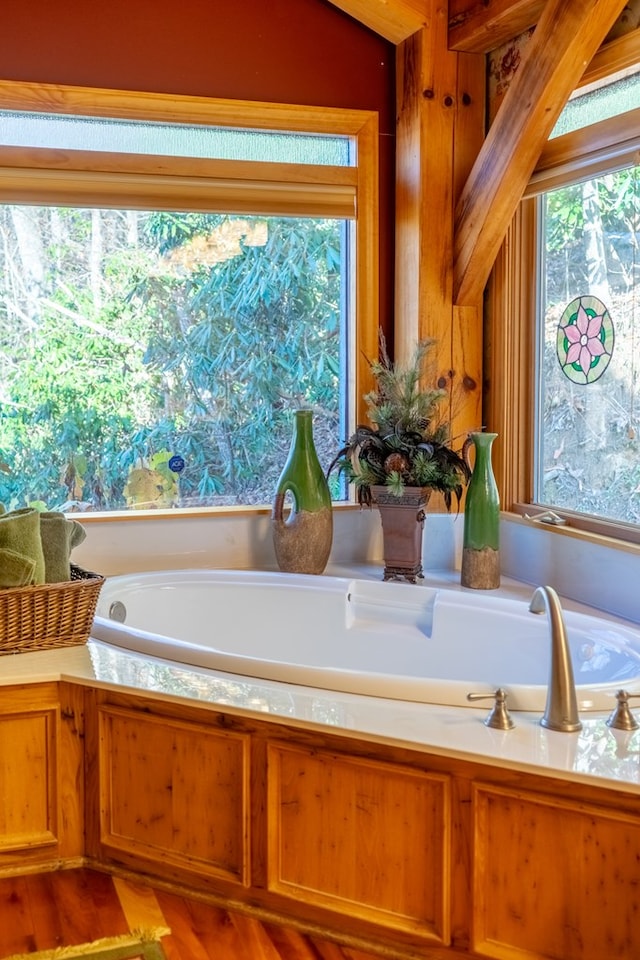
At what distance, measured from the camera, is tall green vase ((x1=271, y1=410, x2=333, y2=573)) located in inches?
133

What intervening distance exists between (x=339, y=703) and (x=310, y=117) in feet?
7.20

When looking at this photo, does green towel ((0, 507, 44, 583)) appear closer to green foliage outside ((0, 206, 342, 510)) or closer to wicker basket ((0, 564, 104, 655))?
wicker basket ((0, 564, 104, 655))

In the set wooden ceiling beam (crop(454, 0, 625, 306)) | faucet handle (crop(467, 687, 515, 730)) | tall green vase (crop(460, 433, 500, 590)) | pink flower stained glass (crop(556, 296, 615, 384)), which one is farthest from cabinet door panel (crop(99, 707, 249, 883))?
wooden ceiling beam (crop(454, 0, 625, 306))

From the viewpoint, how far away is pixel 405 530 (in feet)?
10.8

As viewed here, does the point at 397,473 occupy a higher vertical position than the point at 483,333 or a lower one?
lower

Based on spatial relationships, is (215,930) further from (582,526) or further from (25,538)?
(582,526)

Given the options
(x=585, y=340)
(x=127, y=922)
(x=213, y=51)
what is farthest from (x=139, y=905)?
(x=213, y=51)

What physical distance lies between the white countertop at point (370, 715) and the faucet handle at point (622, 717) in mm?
18

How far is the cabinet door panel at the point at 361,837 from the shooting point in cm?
201

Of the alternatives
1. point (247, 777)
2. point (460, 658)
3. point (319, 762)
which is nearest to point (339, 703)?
point (319, 762)

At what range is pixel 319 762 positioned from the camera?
2.10 meters

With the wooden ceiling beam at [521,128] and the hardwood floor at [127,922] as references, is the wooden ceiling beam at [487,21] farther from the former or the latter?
the hardwood floor at [127,922]

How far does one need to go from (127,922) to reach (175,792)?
289 mm

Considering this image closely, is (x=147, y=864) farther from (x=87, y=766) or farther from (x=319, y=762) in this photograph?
(x=319, y=762)
